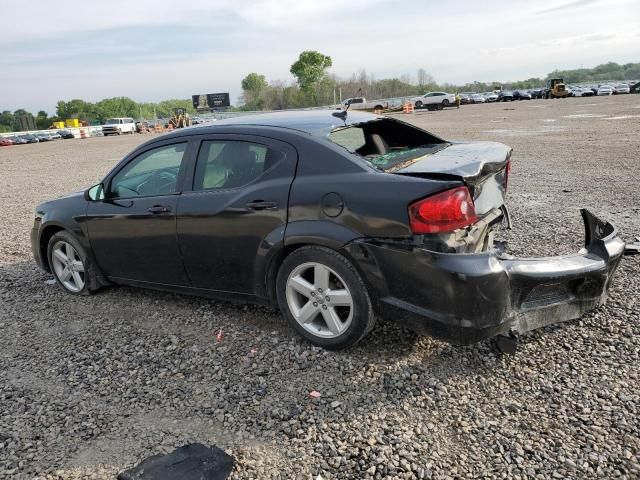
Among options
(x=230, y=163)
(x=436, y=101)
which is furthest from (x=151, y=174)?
(x=436, y=101)

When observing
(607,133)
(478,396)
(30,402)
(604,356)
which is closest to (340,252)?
(478,396)

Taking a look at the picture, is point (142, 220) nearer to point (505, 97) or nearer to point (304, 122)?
point (304, 122)

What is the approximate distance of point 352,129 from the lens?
3938mm

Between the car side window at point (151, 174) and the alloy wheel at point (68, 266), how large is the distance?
841mm

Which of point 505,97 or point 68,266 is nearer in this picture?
point 68,266

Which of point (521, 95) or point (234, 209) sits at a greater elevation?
point (521, 95)

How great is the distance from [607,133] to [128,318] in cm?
1759

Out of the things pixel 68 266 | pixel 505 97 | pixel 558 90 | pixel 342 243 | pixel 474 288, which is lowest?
pixel 68 266

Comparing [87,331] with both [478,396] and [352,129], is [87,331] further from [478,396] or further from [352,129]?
[478,396]

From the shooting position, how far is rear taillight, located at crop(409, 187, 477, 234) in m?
3.04

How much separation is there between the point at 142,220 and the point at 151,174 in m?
0.44

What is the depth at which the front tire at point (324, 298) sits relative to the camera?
3.37 m

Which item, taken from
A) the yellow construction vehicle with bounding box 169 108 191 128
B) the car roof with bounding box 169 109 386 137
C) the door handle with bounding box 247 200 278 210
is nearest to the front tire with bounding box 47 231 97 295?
the car roof with bounding box 169 109 386 137

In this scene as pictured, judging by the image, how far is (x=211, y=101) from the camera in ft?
349
